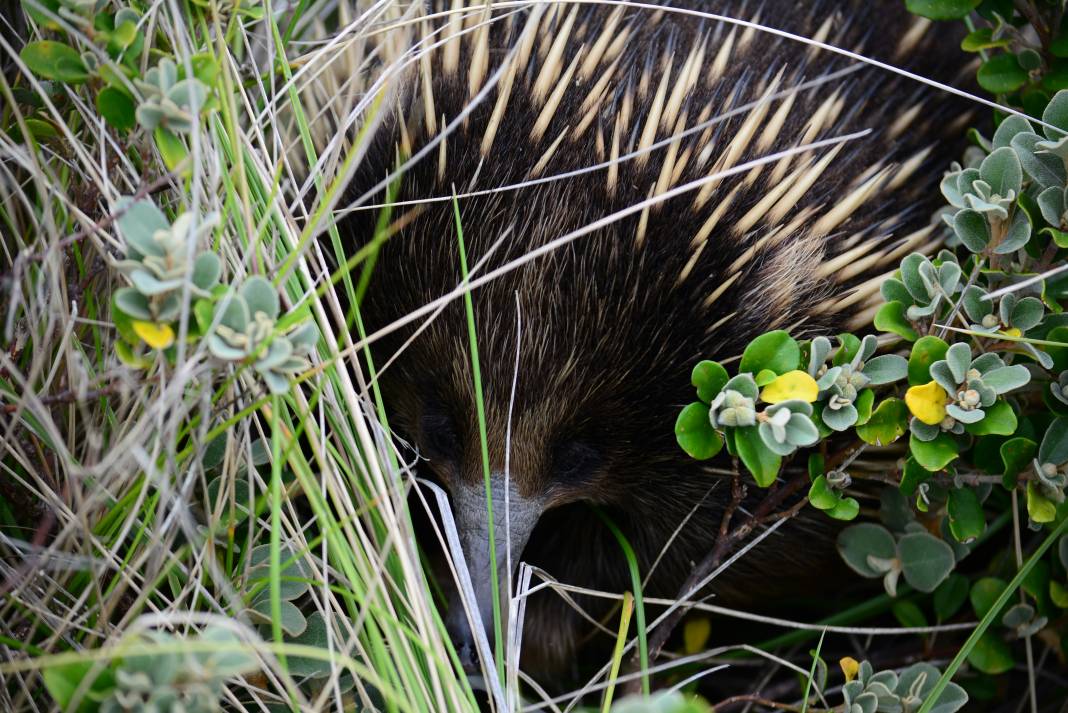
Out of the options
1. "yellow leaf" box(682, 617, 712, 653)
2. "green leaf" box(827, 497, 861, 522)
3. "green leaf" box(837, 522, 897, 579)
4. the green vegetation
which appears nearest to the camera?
the green vegetation

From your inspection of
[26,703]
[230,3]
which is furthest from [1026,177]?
[26,703]

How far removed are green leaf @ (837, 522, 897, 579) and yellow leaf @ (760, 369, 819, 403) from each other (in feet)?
1.22

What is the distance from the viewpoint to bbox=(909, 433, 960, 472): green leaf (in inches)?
41.8

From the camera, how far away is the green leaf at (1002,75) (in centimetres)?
126

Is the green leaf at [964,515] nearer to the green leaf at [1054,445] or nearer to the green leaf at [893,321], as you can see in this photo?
the green leaf at [1054,445]

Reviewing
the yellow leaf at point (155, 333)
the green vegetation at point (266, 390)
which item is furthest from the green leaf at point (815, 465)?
the yellow leaf at point (155, 333)

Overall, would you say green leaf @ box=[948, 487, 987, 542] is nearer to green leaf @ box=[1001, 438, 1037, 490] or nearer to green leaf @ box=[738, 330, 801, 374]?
green leaf @ box=[1001, 438, 1037, 490]

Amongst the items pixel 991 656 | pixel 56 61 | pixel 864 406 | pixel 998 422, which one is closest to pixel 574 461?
pixel 864 406

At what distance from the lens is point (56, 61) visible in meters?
1.00

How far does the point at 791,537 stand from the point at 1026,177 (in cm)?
53

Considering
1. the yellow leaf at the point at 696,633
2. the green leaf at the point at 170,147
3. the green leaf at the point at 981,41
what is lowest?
the yellow leaf at the point at 696,633

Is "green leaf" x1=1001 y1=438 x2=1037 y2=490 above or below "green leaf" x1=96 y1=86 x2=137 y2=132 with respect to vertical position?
below

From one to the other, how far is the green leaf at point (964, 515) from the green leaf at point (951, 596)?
10.0 inches

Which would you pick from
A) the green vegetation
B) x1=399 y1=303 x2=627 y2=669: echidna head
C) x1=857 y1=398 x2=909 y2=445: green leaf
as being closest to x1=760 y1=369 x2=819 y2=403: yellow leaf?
the green vegetation
